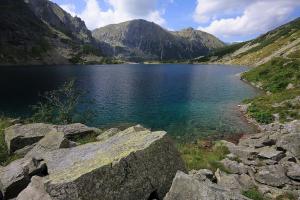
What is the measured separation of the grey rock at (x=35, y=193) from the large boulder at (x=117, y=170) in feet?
1.45

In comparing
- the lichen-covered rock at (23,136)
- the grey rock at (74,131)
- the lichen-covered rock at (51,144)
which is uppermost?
the lichen-covered rock at (51,144)

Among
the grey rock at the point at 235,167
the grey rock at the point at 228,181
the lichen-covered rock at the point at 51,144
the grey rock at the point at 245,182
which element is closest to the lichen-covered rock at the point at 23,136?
the lichen-covered rock at the point at 51,144

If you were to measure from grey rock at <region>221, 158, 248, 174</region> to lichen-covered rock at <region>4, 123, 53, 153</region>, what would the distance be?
15.0m

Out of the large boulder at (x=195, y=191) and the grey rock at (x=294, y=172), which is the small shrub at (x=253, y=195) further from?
the large boulder at (x=195, y=191)

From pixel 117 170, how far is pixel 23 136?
1386 centimetres

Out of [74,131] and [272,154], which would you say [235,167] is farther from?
→ [74,131]

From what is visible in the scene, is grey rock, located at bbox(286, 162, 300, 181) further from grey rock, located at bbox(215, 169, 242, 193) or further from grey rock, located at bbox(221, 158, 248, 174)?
grey rock, located at bbox(215, 169, 242, 193)

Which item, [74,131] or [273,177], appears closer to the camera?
[273,177]

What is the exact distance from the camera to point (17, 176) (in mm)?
14633

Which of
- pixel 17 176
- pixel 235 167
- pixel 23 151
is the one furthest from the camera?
pixel 235 167

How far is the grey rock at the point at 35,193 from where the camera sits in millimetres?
12039

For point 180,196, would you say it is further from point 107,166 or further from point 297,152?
point 297,152

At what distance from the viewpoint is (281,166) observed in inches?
937

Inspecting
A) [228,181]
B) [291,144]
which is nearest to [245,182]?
[228,181]
